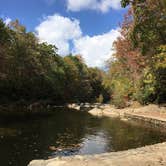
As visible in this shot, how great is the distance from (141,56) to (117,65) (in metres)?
10.3

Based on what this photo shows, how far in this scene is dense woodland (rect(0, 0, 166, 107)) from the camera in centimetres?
2631

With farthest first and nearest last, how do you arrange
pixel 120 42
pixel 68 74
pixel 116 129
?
pixel 68 74
pixel 120 42
pixel 116 129

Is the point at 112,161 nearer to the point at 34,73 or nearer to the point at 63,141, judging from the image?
the point at 63,141

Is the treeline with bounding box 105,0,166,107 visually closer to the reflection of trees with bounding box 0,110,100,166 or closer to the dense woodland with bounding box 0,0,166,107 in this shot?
the dense woodland with bounding box 0,0,166,107

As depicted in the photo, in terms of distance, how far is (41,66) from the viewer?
5131cm

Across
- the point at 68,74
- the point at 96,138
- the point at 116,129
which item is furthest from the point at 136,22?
the point at 68,74

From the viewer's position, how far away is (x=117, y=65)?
4494 cm

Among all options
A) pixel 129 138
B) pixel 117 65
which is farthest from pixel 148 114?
pixel 117 65

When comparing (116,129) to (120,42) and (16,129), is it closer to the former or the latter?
(16,129)

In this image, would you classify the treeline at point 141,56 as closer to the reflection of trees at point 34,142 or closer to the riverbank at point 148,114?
the riverbank at point 148,114

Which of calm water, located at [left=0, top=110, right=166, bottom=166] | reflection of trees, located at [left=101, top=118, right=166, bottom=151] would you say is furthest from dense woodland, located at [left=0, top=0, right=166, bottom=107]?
calm water, located at [left=0, top=110, right=166, bottom=166]

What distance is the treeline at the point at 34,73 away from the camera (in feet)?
134

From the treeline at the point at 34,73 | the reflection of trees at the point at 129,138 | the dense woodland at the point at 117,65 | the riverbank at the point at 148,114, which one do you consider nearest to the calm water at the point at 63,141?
the reflection of trees at the point at 129,138

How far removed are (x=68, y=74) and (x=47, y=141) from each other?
50.3 meters
